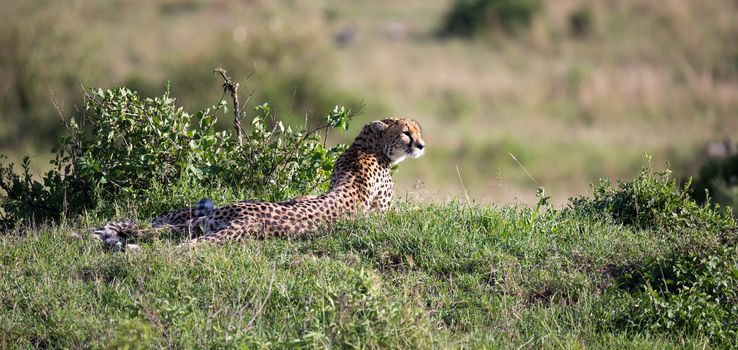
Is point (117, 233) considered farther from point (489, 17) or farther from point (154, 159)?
point (489, 17)

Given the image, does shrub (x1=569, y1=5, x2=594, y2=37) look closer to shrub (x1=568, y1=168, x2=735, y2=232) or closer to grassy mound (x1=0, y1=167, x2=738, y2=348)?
shrub (x1=568, y1=168, x2=735, y2=232)

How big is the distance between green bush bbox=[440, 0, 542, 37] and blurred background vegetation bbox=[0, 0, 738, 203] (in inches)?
1.8

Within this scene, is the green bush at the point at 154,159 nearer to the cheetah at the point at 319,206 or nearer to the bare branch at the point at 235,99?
the bare branch at the point at 235,99

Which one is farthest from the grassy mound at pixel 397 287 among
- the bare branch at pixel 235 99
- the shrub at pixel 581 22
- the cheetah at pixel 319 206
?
the shrub at pixel 581 22

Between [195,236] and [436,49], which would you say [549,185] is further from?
[195,236]

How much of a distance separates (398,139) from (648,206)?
205 centimetres

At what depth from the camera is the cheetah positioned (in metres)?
6.74

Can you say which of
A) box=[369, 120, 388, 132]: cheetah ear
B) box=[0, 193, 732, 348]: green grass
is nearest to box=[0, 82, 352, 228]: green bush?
box=[369, 120, 388, 132]: cheetah ear

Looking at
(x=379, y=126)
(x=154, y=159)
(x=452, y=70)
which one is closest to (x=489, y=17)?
(x=452, y=70)

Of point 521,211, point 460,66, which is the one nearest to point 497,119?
point 460,66

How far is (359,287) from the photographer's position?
5.22m

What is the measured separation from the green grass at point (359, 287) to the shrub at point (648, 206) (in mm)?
170

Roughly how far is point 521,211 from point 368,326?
2.48m

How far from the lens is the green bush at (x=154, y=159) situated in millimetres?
7809
